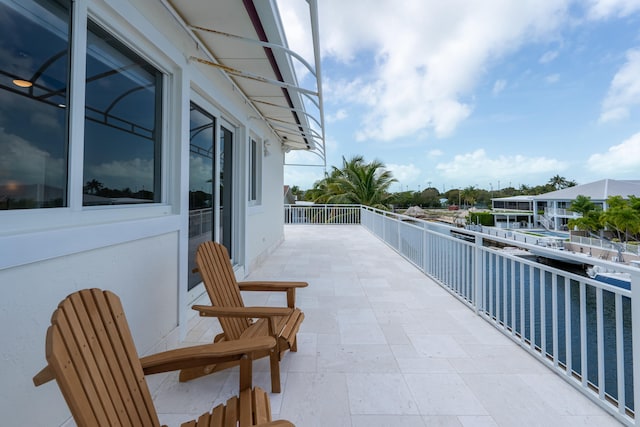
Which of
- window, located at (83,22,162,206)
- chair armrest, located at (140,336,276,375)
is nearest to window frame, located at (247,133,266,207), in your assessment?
window, located at (83,22,162,206)

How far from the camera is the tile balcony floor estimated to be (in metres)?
1.66

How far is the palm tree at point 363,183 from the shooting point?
14.1 m

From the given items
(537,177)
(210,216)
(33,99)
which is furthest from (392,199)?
(537,177)

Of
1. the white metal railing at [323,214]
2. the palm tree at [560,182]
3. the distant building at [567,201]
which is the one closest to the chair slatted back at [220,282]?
the white metal railing at [323,214]

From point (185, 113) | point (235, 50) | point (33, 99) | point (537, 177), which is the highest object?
point (537, 177)

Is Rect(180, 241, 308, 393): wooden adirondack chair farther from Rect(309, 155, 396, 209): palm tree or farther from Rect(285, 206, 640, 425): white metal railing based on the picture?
Rect(309, 155, 396, 209): palm tree

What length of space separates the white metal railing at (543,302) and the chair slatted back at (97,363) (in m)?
2.45

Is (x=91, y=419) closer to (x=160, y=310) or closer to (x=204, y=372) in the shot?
(x=204, y=372)

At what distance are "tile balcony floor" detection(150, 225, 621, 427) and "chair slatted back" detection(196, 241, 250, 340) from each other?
328 mm

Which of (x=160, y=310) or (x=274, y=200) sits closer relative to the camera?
(x=160, y=310)

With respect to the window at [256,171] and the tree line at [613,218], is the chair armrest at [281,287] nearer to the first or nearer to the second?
the window at [256,171]

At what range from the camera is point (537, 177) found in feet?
178

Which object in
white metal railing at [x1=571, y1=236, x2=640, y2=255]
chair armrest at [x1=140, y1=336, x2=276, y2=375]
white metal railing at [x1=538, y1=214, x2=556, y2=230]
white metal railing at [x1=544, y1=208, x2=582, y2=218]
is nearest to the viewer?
chair armrest at [x1=140, y1=336, x2=276, y2=375]

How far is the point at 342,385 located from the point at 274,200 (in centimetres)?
576
